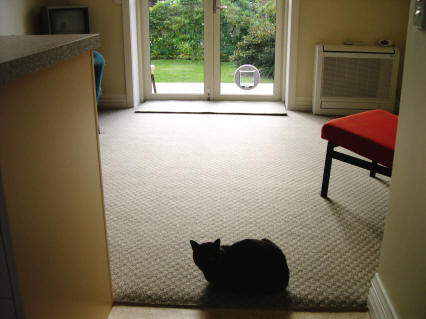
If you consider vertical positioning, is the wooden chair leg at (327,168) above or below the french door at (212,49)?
below

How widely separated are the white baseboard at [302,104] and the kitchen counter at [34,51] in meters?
3.51

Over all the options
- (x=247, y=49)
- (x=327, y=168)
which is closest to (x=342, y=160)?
(x=327, y=168)

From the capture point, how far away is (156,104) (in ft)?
16.3

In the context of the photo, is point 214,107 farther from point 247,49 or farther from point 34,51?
point 34,51

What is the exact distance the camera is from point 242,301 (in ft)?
5.93

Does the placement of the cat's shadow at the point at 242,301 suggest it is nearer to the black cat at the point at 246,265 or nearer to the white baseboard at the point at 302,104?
the black cat at the point at 246,265

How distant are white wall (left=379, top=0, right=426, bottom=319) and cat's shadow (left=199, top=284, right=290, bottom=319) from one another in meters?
0.39

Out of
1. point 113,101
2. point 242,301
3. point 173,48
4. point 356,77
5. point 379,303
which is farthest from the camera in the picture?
point 173,48

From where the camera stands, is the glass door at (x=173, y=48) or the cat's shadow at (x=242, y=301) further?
the glass door at (x=173, y=48)

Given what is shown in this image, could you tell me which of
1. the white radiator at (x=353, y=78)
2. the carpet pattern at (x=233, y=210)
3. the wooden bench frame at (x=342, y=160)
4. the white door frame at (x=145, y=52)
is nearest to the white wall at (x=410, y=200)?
the carpet pattern at (x=233, y=210)

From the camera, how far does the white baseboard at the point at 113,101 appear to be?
487 centimetres

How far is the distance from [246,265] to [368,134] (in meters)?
1.02

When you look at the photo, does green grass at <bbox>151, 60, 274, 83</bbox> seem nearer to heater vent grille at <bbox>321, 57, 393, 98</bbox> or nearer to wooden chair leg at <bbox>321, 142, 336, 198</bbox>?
heater vent grille at <bbox>321, 57, 393, 98</bbox>

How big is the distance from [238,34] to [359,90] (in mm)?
1316
